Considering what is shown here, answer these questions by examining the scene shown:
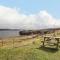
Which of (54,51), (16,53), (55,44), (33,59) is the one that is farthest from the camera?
(55,44)

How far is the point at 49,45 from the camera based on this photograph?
68.3 feet

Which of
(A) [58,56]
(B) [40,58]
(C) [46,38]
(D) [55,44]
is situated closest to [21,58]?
(B) [40,58]

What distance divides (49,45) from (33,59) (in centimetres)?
617

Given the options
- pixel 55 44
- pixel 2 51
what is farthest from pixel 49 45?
pixel 2 51

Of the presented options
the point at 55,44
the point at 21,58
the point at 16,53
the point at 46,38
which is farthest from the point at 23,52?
the point at 46,38

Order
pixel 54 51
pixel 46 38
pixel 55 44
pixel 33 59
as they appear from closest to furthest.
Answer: pixel 33 59, pixel 54 51, pixel 55 44, pixel 46 38

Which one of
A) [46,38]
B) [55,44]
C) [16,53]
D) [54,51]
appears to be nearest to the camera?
[16,53]

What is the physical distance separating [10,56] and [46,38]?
858 cm

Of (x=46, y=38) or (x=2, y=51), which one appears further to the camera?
(x=46, y=38)

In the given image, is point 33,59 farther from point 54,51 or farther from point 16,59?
point 54,51

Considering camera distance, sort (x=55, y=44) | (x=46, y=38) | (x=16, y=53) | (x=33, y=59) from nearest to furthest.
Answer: (x=33, y=59) → (x=16, y=53) → (x=55, y=44) → (x=46, y=38)

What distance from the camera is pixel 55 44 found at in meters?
20.2

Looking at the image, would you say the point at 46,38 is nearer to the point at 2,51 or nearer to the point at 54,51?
the point at 54,51

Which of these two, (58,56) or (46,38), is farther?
(46,38)
